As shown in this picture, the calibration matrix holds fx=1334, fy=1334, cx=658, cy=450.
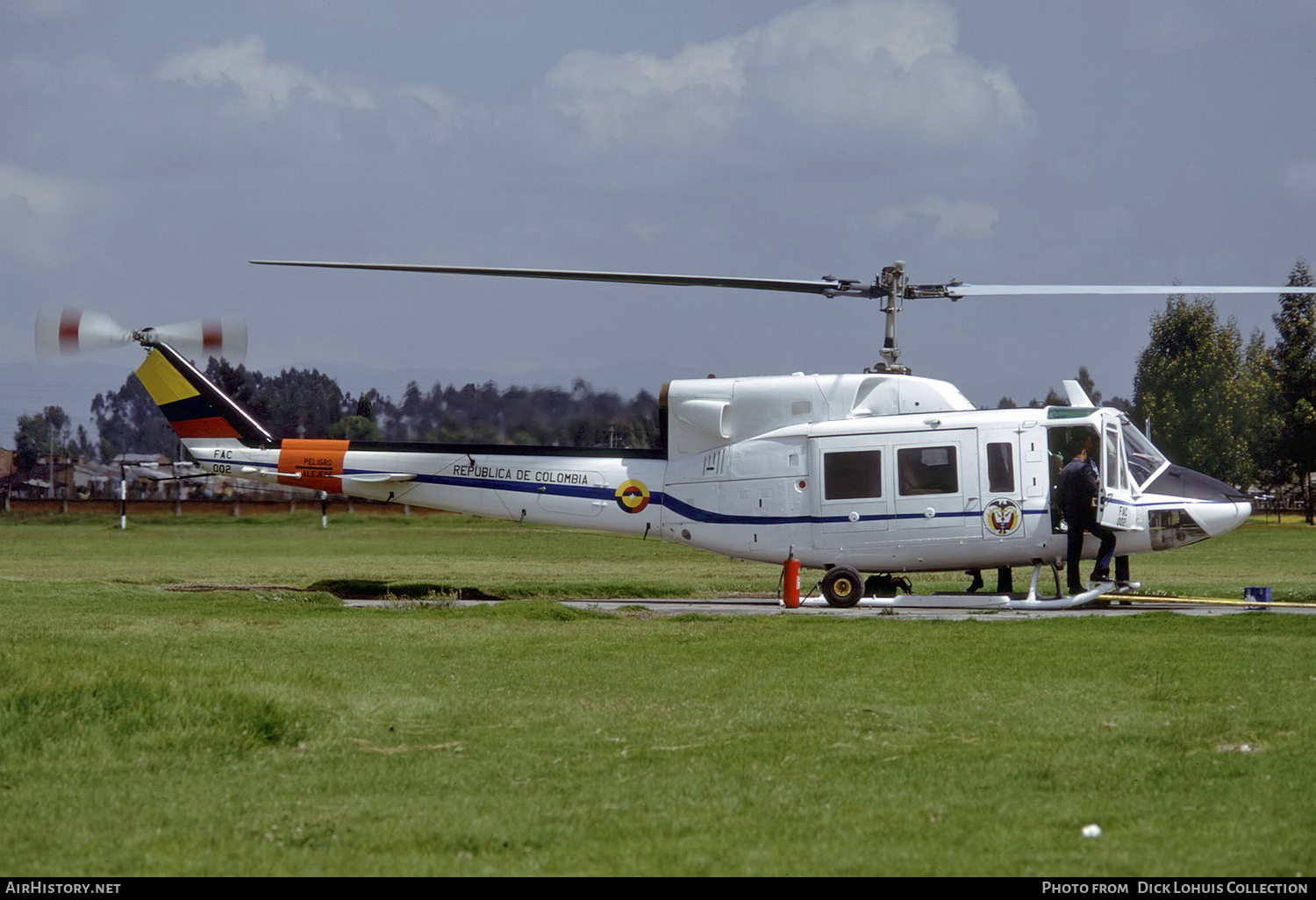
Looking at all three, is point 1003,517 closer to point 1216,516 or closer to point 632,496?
point 1216,516

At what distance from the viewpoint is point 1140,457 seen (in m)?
19.1

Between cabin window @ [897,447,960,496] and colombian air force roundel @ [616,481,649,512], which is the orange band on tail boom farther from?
cabin window @ [897,447,960,496]

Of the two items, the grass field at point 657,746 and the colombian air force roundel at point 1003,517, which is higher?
the colombian air force roundel at point 1003,517

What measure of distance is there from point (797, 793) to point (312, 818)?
2.52 meters

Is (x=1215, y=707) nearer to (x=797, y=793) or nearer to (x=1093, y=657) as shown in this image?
(x=1093, y=657)

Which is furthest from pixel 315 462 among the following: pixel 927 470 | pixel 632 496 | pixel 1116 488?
pixel 1116 488

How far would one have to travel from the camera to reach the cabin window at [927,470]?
753 inches

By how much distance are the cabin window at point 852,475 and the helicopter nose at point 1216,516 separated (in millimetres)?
4430

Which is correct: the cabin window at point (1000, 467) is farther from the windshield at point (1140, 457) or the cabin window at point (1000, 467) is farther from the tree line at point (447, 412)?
the tree line at point (447, 412)

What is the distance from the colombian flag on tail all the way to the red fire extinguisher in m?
9.26

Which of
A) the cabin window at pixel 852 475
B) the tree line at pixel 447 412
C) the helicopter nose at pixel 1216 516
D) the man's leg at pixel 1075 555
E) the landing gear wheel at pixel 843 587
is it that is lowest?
the landing gear wheel at pixel 843 587

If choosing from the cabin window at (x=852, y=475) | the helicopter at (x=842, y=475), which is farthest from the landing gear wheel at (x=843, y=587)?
the cabin window at (x=852, y=475)

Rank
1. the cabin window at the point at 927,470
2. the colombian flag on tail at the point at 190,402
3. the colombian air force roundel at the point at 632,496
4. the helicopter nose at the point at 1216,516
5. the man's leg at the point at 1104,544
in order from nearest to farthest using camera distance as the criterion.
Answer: the man's leg at the point at 1104,544, the helicopter nose at the point at 1216,516, the cabin window at the point at 927,470, the colombian air force roundel at the point at 632,496, the colombian flag on tail at the point at 190,402

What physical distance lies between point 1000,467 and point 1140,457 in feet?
6.69
